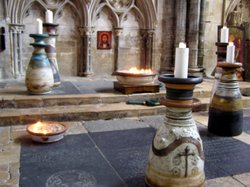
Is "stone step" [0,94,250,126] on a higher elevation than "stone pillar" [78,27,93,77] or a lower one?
lower

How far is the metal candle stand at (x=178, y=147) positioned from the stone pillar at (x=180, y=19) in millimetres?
4002

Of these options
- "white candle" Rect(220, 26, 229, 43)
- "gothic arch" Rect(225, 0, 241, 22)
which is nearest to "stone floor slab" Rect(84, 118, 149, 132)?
"white candle" Rect(220, 26, 229, 43)

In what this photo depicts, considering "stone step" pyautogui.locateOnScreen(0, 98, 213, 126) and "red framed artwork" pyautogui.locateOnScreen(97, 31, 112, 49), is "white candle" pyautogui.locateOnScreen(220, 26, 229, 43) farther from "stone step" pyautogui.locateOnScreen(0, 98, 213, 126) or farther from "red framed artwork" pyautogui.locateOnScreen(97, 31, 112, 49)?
"red framed artwork" pyautogui.locateOnScreen(97, 31, 112, 49)

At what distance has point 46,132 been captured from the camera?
96.3 inches

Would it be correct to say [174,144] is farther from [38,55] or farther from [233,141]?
[38,55]

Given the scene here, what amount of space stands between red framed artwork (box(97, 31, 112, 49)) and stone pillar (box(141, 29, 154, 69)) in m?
0.67

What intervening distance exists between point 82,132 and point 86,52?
2576 millimetres

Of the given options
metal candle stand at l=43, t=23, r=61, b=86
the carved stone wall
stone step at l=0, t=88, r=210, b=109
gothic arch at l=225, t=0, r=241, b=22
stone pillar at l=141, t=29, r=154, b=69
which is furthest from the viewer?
gothic arch at l=225, t=0, r=241, b=22

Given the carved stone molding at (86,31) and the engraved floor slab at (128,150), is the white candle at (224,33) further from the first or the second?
the carved stone molding at (86,31)

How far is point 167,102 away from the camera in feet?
5.24

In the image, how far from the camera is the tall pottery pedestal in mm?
2631

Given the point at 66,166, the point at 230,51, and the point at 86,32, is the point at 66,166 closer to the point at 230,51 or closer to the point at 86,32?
the point at 230,51

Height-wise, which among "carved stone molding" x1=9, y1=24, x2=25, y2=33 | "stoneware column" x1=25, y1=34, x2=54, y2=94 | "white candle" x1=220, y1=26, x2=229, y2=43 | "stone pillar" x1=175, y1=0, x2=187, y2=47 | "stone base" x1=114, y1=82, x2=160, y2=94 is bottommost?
"stone base" x1=114, y1=82, x2=160, y2=94

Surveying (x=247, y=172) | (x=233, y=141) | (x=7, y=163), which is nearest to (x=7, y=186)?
(x=7, y=163)
